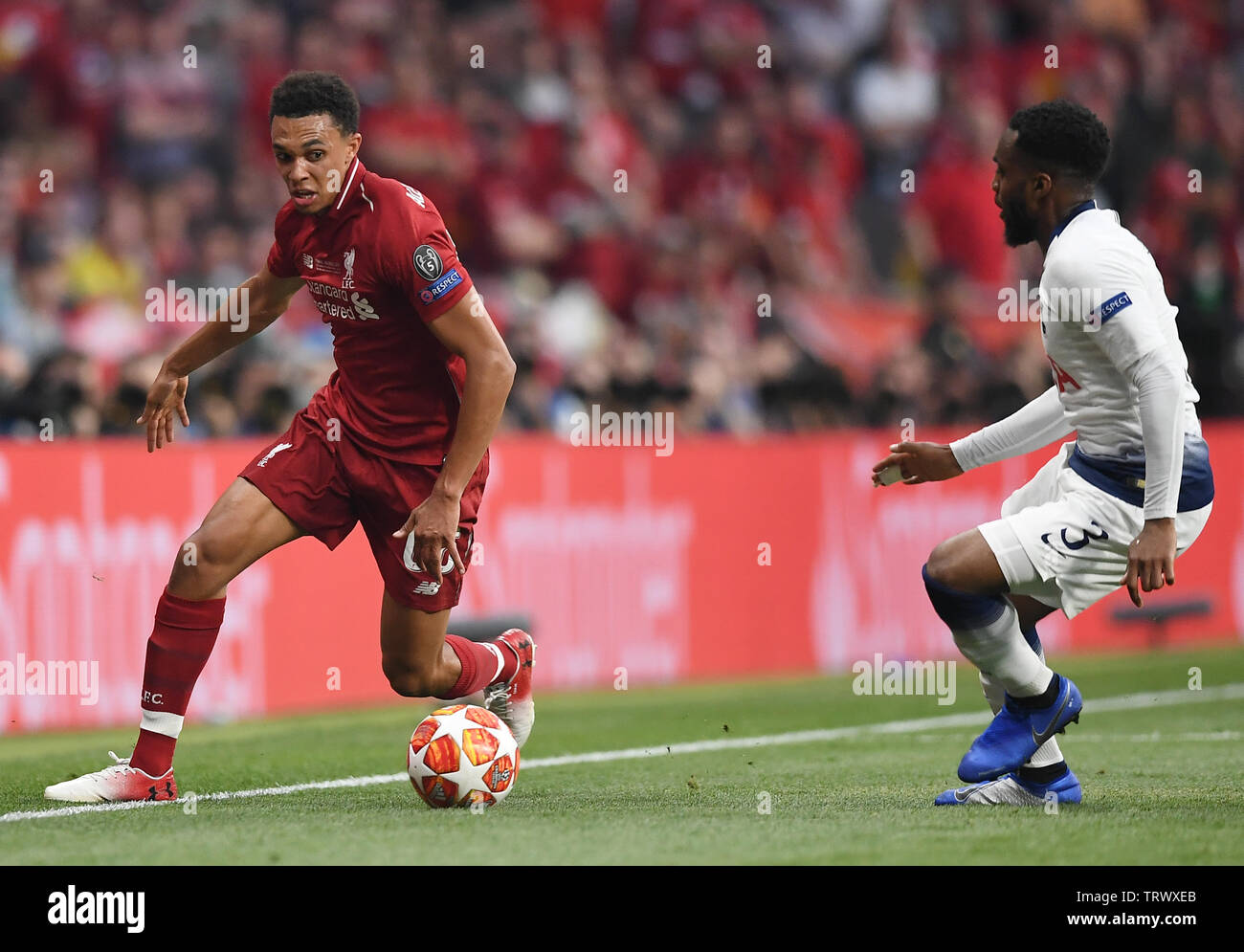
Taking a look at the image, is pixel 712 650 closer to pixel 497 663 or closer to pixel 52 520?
pixel 52 520

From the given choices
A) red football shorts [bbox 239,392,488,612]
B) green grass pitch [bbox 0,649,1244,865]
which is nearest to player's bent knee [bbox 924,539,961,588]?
green grass pitch [bbox 0,649,1244,865]

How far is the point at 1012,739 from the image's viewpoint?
6.28m

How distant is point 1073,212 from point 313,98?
2512mm

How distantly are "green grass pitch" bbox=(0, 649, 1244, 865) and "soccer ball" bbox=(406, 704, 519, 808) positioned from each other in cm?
9

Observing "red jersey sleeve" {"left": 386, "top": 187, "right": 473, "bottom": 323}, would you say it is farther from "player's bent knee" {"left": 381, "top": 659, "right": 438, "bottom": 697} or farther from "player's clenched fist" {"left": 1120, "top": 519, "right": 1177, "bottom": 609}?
"player's clenched fist" {"left": 1120, "top": 519, "right": 1177, "bottom": 609}

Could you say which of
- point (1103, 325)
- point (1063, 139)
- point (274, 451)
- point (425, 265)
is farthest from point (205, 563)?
point (1063, 139)

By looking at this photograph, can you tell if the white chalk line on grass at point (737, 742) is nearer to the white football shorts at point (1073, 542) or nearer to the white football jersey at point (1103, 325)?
the white football shorts at point (1073, 542)

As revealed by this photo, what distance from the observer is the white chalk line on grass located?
6.39 meters

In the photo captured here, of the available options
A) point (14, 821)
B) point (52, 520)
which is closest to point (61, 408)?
point (52, 520)

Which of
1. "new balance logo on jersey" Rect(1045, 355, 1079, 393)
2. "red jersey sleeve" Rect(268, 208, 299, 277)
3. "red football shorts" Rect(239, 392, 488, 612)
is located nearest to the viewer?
"new balance logo on jersey" Rect(1045, 355, 1079, 393)

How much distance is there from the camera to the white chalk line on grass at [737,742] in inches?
252

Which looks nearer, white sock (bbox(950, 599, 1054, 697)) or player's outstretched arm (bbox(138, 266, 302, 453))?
white sock (bbox(950, 599, 1054, 697))

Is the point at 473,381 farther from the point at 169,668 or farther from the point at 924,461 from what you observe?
the point at 924,461

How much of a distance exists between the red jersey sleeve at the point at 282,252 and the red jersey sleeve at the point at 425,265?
551 millimetres
